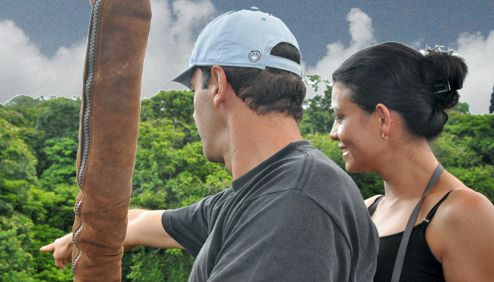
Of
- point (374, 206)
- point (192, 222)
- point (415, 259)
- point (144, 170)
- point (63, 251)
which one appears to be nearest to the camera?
point (63, 251)

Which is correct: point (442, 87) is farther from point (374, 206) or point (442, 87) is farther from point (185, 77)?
point (185, 77)

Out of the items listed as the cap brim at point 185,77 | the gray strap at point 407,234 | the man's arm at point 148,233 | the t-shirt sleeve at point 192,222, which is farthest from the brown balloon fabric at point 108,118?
the gray strap at point 407,234

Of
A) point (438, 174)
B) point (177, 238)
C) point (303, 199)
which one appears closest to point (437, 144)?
point (438, 174)

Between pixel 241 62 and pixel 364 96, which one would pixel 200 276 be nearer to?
pixel 241 62

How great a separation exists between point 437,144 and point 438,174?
10.0 inches

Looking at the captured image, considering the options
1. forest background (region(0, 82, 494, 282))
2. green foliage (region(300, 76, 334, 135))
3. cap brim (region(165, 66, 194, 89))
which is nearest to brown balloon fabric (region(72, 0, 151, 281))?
cap brim (region(165, 66, 194, 89))

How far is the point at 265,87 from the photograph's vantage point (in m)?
1.82

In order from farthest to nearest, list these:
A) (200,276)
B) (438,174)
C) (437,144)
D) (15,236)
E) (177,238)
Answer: (15,236) → (437,144) → (438,174) → (177,238) → (200,276)

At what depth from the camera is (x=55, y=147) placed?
40.8m

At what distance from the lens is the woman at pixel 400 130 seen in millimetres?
2707

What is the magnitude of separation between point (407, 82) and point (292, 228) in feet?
5.02

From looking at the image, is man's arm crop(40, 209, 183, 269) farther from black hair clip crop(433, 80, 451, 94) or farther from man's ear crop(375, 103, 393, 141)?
A: black hair clip crop(433, 80, 451, 94)

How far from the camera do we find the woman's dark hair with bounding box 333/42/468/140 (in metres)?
2.87

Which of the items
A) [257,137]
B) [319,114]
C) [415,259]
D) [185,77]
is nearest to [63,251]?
[185,77]
